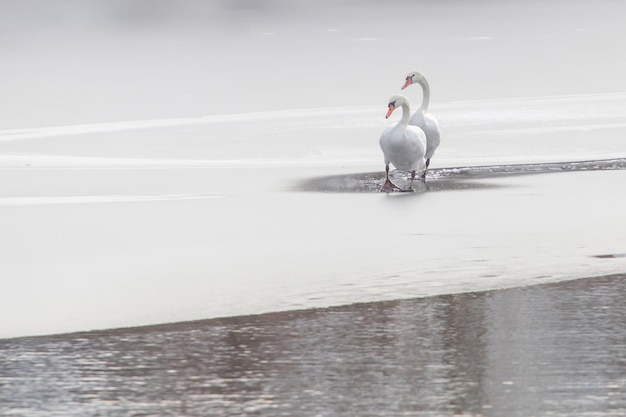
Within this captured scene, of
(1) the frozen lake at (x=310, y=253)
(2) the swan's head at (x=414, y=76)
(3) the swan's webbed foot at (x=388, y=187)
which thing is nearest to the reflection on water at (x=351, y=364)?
(1) the frozen lake at (x=310, y=253)

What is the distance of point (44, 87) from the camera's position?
32.1 m

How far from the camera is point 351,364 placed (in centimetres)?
675

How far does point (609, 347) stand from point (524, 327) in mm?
616

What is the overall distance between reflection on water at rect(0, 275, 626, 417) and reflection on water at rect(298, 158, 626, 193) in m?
6.82

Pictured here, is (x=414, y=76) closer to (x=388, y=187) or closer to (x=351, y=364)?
(x=388, y=187)

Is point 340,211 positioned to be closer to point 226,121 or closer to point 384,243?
point 384,243

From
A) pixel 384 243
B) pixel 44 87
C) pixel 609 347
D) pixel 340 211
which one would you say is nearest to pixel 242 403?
pixel 609 347

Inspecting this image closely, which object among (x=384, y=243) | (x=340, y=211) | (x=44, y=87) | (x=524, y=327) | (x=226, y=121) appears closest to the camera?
(x=524, y=327)

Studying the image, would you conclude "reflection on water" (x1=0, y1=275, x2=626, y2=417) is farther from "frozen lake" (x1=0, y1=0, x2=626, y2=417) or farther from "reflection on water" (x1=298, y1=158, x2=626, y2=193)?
"reflection on water" (x1=298, y1=158, x2=626, y2=193)

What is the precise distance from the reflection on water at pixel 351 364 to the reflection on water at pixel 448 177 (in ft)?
22.4

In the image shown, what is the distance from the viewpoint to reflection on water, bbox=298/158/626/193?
49.9 ft

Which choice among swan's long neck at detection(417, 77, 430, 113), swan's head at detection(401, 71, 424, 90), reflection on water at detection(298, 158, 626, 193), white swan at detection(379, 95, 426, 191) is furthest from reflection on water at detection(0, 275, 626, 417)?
swan's head at detection(401, 71, 424, 90)

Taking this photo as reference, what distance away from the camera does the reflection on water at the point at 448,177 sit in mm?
15195

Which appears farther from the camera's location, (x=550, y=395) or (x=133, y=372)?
(x=133, y=372)
